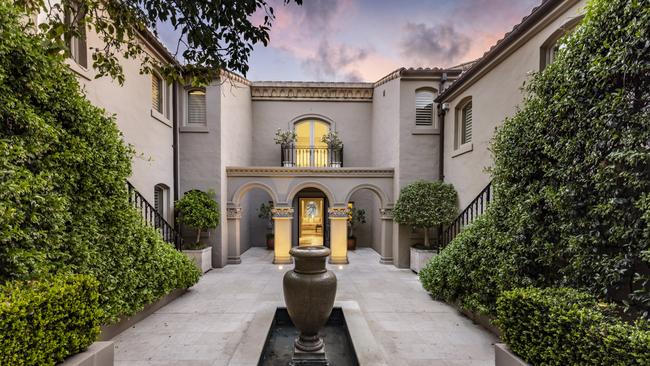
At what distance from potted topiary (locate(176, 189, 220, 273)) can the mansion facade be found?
44cm

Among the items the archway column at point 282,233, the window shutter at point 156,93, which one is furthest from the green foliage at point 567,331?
the window shutter at point 156,93

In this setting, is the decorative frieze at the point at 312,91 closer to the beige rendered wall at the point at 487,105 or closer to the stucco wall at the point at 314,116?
the stucco wall at the point at 314,116

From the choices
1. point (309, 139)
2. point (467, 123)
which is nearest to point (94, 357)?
point (467, 123)

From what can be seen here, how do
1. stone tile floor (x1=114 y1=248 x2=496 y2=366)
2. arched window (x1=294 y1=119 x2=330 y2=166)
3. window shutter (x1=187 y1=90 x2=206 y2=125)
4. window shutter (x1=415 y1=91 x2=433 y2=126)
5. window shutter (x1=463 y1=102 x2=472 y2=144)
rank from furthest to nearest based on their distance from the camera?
arched window (x1=294 y1=119 x2=330 y2=166), window shutter (x1=415 y1=91 x2=433 y2=126), window shutter (x1=187 y1=90 x2=206 y2=125), window shutter (x1=463 y1=102 x2=472 y2=144), stone tile floor (x1=114 y1=248 x2=496 y2=366)

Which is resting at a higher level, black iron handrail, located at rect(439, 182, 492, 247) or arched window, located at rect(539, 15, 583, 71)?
arched window, located at rect(539, 15, 583, 71)

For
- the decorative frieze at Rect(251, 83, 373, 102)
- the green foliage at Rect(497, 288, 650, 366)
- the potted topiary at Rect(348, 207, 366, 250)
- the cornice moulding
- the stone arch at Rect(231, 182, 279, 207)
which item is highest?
the decorative frieze at Rect(251, 83, 373, 102)

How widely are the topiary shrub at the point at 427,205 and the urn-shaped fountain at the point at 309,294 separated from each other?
5.43 m

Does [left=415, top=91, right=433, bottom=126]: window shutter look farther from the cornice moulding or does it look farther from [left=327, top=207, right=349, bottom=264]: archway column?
[left=327, top=207, right=349, bottom=264]: archway column

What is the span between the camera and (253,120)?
41.6 feet

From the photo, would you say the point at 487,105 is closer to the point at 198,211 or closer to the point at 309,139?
the point at 309,139

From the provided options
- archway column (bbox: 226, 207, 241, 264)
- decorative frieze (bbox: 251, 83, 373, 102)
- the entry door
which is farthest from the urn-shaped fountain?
decorative frieze (bbox: 251, 83, 373, 102)

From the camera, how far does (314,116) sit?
12695 mm

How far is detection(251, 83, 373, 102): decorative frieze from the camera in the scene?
40.6 ft

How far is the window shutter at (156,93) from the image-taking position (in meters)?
8.05
